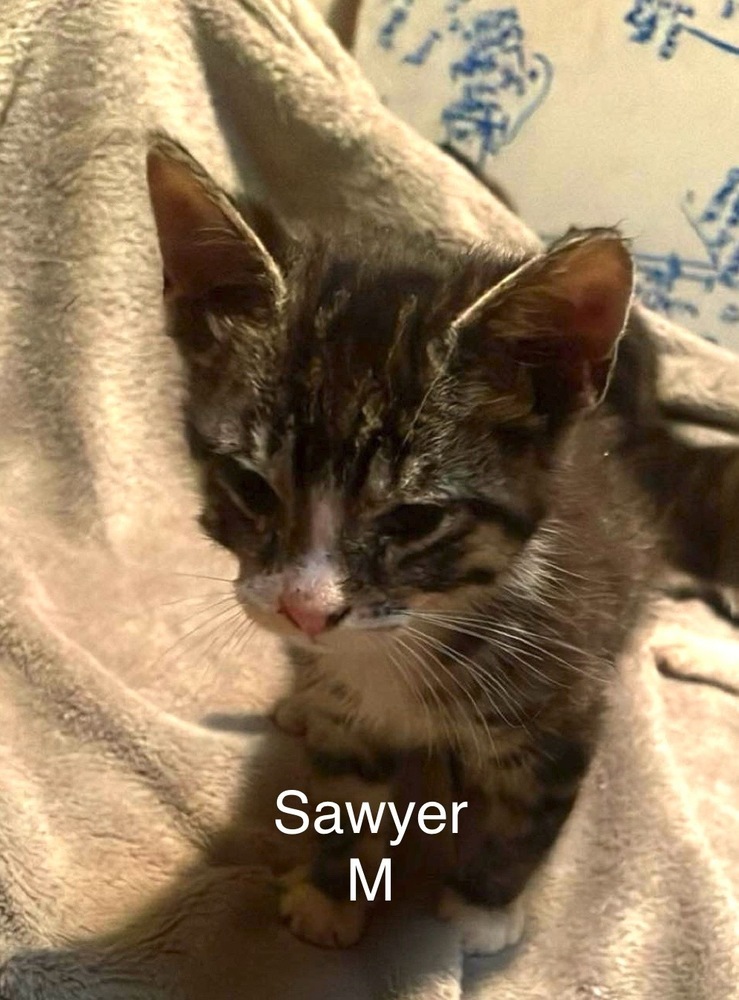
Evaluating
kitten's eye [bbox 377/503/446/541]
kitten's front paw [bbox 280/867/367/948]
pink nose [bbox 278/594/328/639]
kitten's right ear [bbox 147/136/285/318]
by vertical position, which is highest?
kitten's right ear [bbox 147/136/285/318]

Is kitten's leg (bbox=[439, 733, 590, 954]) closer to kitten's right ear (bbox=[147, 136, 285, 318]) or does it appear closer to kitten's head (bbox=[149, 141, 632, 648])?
kitten's head (bbox=[149, 141, 632, 648])

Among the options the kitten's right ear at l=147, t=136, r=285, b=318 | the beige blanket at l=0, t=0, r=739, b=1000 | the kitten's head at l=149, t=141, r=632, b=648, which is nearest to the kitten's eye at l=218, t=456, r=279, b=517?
the kitten's head at l=149, t=141, r=632, b=648

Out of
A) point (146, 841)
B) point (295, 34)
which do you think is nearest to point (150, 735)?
point (146, 841)

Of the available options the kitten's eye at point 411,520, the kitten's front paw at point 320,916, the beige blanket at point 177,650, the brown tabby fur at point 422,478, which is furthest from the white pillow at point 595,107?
the kitten's front paw at point 320,916

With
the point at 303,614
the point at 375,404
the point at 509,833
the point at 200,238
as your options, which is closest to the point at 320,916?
the point at 509,833

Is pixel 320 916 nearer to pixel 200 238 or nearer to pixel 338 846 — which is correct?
pixel 338 846

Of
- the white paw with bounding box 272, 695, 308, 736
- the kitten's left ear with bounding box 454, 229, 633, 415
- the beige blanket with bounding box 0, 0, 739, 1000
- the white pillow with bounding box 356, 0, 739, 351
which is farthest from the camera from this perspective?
the white pillow with bounding box 356, 0, 739, 351

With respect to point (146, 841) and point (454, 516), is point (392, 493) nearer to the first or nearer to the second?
point (454, 516)
